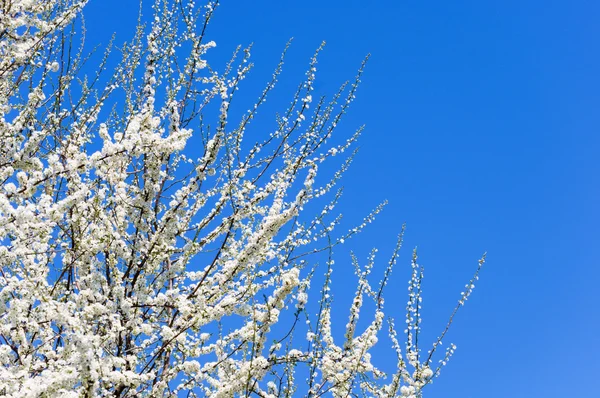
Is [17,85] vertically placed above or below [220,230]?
above

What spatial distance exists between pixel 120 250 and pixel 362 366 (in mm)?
2217

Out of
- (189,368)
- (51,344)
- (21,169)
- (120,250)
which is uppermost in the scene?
(21,169)

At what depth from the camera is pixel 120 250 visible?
507 cm

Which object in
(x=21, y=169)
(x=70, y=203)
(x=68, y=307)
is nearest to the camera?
(x=68, y=307)

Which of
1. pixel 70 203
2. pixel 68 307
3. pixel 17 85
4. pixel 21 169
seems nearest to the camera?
pixel 68 307

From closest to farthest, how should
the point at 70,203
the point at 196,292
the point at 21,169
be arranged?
1. the point at 70,203
2. the point at 196,292
3. the point at 21,169

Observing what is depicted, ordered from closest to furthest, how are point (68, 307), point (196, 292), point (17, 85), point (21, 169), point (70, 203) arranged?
1. point (68, 307)
2. point (70, 203)
3. point (196, 292)
4. point (21, 169)
5. point (17, 85)

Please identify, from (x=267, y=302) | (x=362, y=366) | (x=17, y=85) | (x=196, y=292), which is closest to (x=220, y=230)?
(x=196, y=292)

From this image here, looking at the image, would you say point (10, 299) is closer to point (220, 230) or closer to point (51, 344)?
point (51, 344)

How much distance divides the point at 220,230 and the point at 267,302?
112 cm

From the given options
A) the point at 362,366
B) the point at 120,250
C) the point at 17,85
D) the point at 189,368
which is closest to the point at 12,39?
the point at 17,85

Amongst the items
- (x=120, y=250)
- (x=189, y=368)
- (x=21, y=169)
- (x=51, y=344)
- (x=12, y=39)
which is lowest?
(x=189, y=368)

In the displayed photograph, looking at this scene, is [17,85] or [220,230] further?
[17,85]

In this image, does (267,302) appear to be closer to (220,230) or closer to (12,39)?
(220,230)
